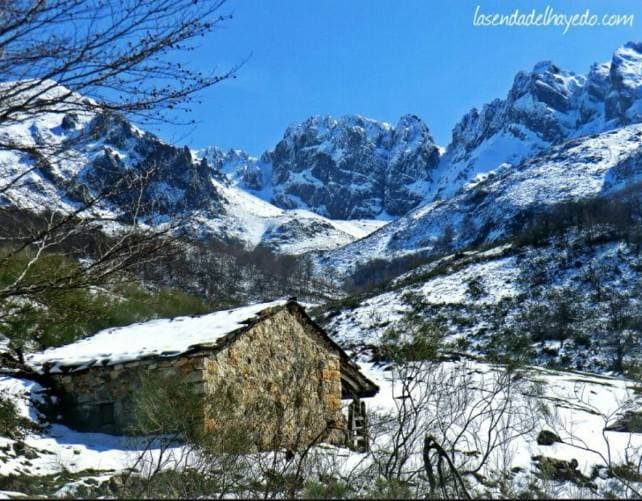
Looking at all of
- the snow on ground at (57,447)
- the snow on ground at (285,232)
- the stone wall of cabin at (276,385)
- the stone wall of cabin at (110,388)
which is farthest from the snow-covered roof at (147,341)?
the snow on ground at (285,232)

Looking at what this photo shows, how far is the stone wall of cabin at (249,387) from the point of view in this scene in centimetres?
869

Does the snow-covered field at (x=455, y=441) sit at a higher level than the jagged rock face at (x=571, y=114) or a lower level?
lower

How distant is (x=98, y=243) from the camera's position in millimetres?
5977

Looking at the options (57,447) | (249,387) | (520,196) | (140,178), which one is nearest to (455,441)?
(140,178)

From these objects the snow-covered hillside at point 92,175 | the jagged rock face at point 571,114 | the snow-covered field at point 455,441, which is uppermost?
the jagged rock face at point 571,114

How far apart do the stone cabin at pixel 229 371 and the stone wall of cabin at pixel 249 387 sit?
14 mm

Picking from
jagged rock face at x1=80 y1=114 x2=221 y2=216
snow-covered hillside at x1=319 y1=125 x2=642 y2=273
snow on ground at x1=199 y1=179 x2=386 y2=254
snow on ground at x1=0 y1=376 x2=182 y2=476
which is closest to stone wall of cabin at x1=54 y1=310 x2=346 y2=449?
snow on ground at x1=0 y1=376 x2=182 y2=476

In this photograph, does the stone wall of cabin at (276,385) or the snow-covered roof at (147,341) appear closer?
the stone wall of cabin at (276,385)

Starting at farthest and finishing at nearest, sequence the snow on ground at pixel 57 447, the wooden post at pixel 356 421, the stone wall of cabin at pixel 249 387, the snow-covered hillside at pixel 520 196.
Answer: the snow-covered hillside at pixel 520 196, the wooden post at pixel 356 421, the stone wall of cabin at pixel 249 387, the snow on ground at pixel 57 447

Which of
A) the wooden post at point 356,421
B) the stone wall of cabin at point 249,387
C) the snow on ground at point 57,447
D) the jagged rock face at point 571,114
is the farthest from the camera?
the jagged rock face at point 571,114

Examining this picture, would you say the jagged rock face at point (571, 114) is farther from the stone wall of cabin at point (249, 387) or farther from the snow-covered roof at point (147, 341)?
the snow-covered roof at point (147, 341)

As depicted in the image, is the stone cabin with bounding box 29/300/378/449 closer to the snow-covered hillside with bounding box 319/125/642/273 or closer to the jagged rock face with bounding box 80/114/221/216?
the jagged rock face with bounding box 80/114/221/216

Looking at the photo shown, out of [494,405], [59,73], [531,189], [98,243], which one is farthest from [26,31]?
[531,189]

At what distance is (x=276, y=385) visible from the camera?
1016cm
